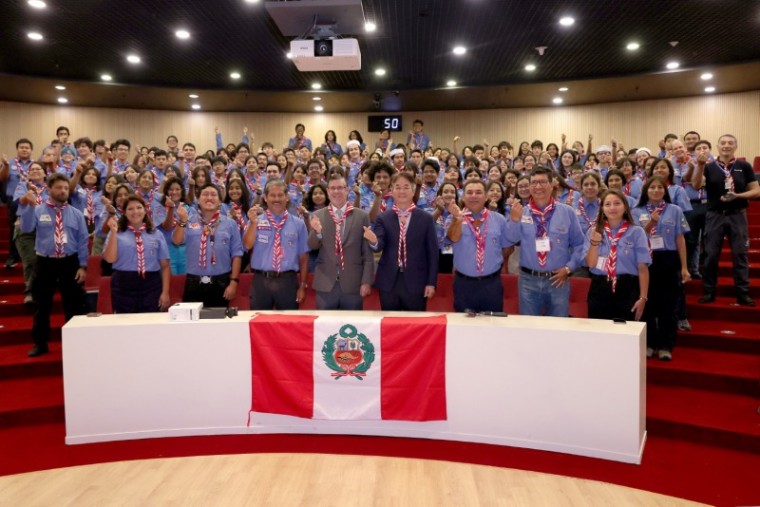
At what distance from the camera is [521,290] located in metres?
4.04

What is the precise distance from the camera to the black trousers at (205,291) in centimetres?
438

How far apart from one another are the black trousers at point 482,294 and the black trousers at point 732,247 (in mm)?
2610

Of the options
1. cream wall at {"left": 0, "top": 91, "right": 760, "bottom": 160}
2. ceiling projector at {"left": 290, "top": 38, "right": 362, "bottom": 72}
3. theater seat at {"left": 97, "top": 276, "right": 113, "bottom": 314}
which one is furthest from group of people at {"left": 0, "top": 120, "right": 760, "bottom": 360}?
cream wall at {"left": 0, "top": 91, "right": 760, "bottom": 160}

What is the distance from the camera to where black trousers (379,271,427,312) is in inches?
157

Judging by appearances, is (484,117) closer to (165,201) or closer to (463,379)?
(165,201)

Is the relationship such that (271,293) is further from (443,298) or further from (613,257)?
(613,257)

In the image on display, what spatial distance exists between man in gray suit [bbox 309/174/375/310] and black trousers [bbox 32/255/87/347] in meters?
2.19

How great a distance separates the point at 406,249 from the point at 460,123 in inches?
426

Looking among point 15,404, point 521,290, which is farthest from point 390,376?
point 15,404

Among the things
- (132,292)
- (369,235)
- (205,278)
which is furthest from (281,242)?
(132,292)

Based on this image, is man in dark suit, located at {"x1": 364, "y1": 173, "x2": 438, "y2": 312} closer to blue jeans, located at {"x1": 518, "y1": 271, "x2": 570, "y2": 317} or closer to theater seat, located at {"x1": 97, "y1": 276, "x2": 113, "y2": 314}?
blue jeans, located at {"x1": 518, "y1": 271, "x2": 570, "y2": 317}

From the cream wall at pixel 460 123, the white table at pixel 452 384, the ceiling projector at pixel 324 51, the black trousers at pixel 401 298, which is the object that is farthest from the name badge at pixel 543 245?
the cream wall at pixel 460 123

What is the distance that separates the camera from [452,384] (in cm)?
345

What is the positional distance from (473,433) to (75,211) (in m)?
3.71
